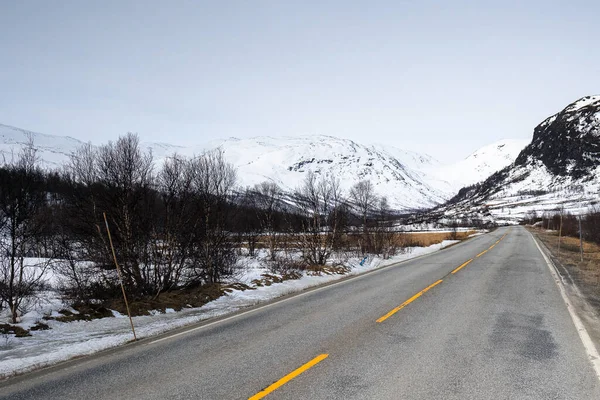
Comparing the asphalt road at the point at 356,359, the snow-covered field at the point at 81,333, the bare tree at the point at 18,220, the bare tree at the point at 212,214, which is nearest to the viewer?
the asphalt road at the point at 356,359

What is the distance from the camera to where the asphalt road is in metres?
5.14

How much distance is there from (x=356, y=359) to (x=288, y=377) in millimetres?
1295

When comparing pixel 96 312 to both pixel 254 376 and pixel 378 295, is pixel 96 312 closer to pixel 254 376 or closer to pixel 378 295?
pixel 254 376

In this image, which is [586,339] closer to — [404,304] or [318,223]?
[404,304]

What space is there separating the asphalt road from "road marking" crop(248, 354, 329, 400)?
0.02 m

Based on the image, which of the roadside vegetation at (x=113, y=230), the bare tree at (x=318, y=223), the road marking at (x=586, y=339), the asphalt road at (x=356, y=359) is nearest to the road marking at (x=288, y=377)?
the asphalt road at (x=356, y=359)

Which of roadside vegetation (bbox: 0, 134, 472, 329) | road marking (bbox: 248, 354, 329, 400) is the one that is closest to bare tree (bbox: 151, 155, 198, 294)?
roadside vegetation (bbox: 0, 134, 472, 329)

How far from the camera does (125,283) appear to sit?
13.3 metres

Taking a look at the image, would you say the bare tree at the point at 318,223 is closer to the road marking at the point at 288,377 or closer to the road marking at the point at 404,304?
the road marking at the point at 404,304

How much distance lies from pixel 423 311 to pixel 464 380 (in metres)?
4.50

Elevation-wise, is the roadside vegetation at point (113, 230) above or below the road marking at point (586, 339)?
above

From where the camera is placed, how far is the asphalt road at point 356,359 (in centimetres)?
514

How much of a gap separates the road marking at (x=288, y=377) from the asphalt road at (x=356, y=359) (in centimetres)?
2

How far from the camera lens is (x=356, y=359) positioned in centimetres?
623
